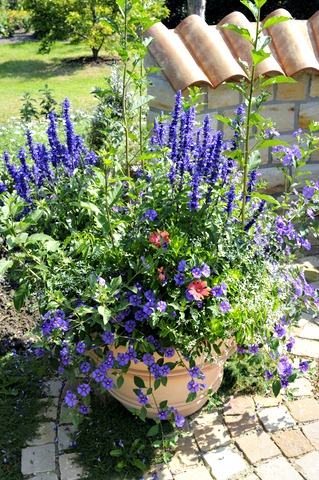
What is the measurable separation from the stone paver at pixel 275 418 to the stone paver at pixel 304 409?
3 centimetres

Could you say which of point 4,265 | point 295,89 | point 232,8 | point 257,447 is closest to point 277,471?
point 257,447

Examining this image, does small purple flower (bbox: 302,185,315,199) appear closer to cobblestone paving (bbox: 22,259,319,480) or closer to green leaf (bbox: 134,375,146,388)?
cobblestone paving (bbox: 22,259,319,480)

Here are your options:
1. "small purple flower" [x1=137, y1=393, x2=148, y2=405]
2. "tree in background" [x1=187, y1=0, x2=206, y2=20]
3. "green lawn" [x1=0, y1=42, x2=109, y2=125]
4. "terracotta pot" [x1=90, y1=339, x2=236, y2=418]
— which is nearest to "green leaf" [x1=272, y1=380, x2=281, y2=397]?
"terracotta pot" [x1=90, y1=339, x2=236, y2=418]

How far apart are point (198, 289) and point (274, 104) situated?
2406 mm

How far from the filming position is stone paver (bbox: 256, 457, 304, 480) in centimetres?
241

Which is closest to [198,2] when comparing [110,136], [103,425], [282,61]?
[282,61]

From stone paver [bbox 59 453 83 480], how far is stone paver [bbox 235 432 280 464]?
0.75m

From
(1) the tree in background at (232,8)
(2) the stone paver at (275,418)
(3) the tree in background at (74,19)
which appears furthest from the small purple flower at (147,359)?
(1) the tree in background at (232,8)

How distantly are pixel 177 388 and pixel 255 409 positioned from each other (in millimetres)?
504

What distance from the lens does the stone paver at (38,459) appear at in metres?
2.46

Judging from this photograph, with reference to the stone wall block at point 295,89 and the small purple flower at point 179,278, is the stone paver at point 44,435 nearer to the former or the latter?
the small purple flower at point 179,278

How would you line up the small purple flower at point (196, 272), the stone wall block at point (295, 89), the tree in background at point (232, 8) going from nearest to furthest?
the small purple flower at point (196, 272)
the stone wall block at point (295, 89)
the tree in background at point (232, 8)

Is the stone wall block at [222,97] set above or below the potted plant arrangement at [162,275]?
above

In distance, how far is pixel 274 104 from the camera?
415 centimetres
